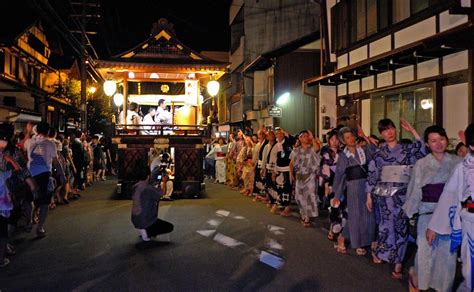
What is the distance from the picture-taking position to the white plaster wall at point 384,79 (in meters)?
13.7

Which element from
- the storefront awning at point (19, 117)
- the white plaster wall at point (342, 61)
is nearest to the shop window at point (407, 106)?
the white plaster wall at point (342, 61)

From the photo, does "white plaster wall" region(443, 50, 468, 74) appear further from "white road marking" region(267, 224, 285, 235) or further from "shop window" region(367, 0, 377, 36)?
"white road marking" region(267, 224, 285, 235)

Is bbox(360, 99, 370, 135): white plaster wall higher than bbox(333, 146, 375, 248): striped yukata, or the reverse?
bbox(360, 99, 370, 135): white plaster wall

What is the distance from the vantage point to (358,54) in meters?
15.5

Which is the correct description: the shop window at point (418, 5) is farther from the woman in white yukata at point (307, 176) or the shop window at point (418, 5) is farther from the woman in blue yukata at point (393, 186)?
the woman in blue yukata at point (393, 186)

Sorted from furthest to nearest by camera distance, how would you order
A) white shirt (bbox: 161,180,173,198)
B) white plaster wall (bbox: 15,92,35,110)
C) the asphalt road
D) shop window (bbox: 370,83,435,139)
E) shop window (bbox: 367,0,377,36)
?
white plaster wall (bbox: 15,92,35,110)
white shirt (bbox: 161,180,173,198)
shop window (bbox: 367,0,377,36)
shop window (bbox: 370,83,435,139)
the asphalt road

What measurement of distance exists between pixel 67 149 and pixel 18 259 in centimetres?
688

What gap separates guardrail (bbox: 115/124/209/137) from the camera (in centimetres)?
1568

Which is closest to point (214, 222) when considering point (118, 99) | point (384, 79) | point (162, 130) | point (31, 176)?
point (31, 176)

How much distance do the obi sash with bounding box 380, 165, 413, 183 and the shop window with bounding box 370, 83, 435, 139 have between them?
5738 millimetres

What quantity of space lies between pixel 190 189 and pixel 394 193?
9.71 m

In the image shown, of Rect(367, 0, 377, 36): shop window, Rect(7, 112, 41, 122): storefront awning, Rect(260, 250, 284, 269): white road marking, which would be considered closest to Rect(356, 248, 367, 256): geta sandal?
Rect(260, 250, 284, 269): white road marking

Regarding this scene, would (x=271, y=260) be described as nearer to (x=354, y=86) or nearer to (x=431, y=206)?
(x=431, y=206)

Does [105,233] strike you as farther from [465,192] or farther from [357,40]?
[357,40]
